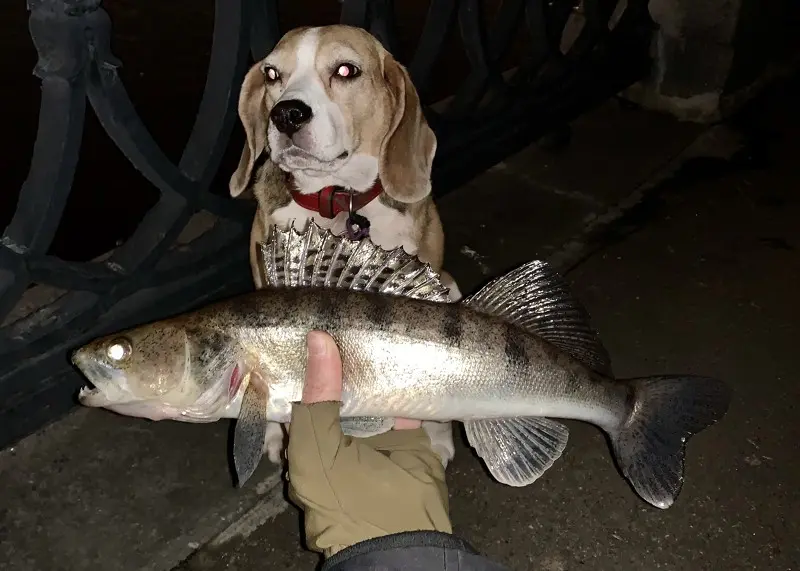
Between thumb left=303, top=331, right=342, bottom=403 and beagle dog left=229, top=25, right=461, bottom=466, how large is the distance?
946mm

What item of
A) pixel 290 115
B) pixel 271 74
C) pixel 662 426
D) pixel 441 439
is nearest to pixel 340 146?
pixel 290 115

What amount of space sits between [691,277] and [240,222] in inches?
91.8

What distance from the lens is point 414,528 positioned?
2227 mm

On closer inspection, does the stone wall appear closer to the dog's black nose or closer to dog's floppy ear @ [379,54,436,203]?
dog's floppy ear @ [379,54,436,203]

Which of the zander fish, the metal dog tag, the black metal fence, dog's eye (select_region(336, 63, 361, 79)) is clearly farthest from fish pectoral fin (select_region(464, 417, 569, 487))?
the black metal fence

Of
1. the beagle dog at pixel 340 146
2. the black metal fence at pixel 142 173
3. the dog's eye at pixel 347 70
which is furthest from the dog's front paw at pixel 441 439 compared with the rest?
the dog's eye at pixel 347 70

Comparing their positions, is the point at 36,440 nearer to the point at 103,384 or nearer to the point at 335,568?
the point at 103,384

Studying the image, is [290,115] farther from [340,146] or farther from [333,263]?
[333,263]

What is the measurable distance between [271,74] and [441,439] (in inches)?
60.7

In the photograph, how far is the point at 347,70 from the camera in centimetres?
279

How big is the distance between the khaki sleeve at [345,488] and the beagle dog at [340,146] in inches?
28.6

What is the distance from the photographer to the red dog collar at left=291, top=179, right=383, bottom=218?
9.75 ft

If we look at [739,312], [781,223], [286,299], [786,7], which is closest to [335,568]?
[286,299]

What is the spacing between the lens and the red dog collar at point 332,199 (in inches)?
117
